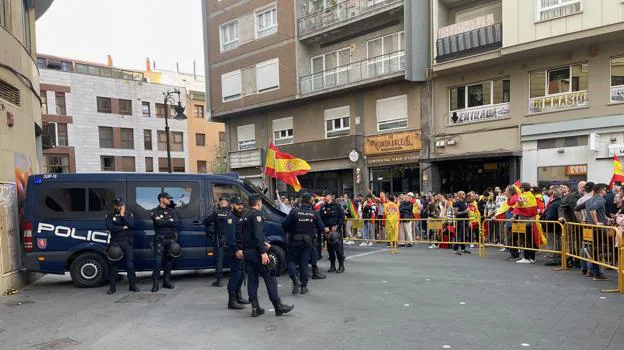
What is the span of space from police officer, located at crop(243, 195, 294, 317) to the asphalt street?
0.53 ft

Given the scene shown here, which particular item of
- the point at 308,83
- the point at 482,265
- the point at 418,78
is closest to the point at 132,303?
the point at 482,265

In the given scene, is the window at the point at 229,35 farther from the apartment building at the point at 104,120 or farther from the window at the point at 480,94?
the apartment building at the point at 104,120

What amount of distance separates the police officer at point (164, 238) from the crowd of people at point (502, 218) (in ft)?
7.65

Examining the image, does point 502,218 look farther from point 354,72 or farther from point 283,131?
point 283,131

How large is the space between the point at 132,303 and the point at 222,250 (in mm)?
1885

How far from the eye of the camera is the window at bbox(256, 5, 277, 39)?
2542 cm

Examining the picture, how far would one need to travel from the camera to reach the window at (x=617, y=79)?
49.6 feet

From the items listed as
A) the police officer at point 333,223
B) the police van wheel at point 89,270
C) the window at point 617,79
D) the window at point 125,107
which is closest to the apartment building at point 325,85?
the window at point 617,79

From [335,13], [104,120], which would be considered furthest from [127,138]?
[335,13]

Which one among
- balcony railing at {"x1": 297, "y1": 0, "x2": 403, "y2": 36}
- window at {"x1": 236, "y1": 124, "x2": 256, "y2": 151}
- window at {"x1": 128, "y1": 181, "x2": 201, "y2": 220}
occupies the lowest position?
window at {"x1": 128, "y1": 181, "x2": 201, "y2": 220}

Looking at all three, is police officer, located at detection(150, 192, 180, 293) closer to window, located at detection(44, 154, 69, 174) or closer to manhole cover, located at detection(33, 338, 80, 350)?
manhole cover, located at detection(33, 338, 80, 350)

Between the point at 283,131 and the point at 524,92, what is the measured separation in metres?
13.3

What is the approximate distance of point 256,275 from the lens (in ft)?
20.7

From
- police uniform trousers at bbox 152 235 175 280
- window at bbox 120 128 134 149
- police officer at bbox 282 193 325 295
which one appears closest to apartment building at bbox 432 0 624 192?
police officer at bbox 282 193 325 295
